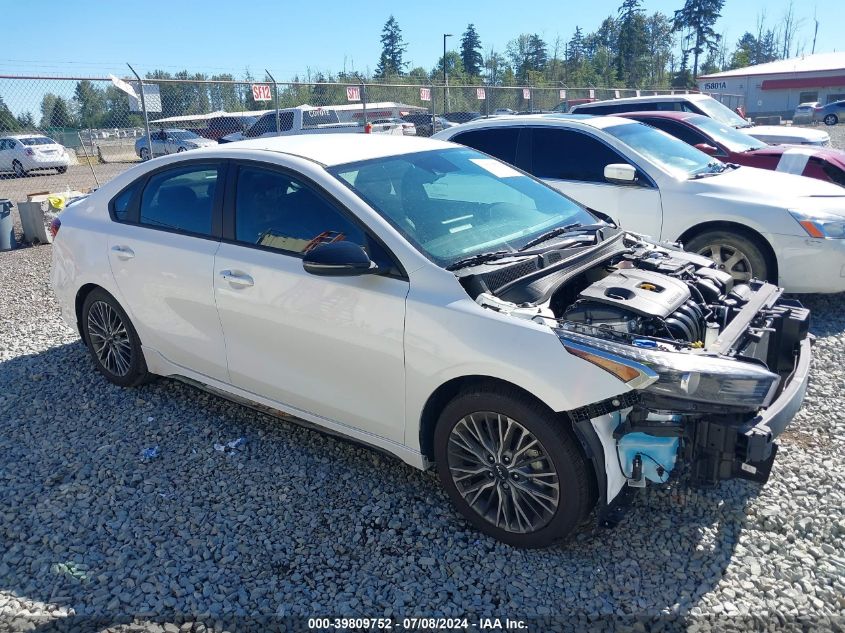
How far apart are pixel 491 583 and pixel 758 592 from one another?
1077 millimetres

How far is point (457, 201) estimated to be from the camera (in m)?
3.67

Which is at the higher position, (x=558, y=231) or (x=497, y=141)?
(x=497, y=141)

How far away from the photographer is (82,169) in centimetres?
2723

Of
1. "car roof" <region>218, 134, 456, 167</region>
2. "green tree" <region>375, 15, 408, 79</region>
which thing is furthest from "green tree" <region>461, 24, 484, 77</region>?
"car roof" <region>218, 134, 456, 167</region>

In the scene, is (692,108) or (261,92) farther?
(261,92)

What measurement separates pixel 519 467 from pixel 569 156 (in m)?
4.64

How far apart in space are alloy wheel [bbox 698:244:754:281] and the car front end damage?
8.16 feet

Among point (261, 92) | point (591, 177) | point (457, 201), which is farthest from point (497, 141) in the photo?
point (261, 92)

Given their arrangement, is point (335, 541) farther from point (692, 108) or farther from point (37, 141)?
point (37, 141)

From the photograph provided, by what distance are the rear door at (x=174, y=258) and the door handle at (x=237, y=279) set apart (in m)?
0.13

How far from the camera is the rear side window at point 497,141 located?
698 centimetres

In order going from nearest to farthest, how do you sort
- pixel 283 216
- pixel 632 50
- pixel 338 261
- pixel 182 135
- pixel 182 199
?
pixel 338 261 → pixel 283 216 → pixel 182 199 → pixel 182 135 → pixel 632 50

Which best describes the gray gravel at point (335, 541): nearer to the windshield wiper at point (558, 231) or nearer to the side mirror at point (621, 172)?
the windshield wiper at point (558, 231)

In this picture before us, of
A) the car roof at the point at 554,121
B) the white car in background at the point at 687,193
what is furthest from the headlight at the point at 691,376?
the car roof at the point at 554,121
